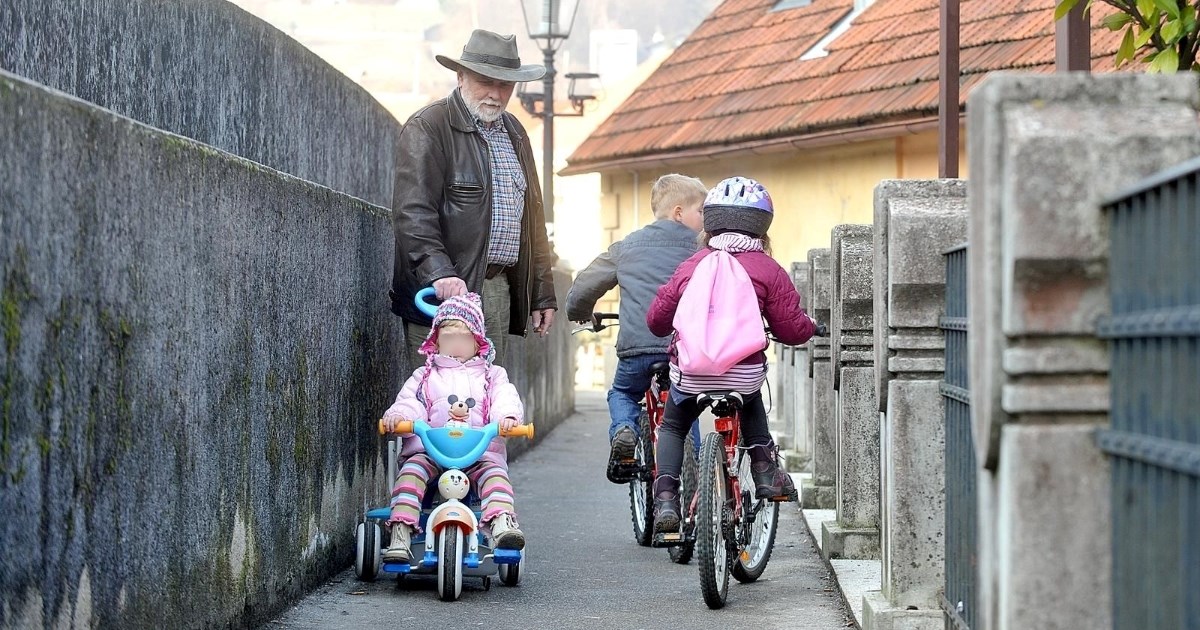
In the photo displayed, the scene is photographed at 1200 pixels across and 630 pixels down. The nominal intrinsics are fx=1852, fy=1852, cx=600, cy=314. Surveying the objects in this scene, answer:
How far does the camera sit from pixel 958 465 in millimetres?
5035

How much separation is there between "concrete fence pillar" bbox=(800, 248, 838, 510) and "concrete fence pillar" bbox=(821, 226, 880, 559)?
143cm

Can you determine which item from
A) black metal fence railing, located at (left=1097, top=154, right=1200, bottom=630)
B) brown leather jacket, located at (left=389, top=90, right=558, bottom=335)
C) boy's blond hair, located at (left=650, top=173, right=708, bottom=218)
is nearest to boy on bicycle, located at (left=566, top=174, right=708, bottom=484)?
boy's blond hair, located at (left=650, top=173, right=708, bottom=218)

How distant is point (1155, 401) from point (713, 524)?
143 inches

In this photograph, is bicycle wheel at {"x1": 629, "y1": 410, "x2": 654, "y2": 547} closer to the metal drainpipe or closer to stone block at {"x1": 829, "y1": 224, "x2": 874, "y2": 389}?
stone block at {"x1": 829, "y1": 224, "x2": 874, "y2": 389}

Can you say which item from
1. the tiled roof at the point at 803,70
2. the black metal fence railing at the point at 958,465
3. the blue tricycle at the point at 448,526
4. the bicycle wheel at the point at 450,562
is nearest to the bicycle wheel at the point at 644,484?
the blue tricycle at the point at 448,526

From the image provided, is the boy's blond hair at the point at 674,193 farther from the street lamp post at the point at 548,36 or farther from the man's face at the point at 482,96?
the street lamp post at the point at 548,36

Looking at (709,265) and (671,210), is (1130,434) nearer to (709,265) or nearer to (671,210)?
(709,265)

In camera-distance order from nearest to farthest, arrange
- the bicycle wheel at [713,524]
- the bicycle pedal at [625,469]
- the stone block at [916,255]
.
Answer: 1. the stone block at [916,255]
2. the bicycle wheel at [713,524]
3. the bicycle pedal at [625,469]

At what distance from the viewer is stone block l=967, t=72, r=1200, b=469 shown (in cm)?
334

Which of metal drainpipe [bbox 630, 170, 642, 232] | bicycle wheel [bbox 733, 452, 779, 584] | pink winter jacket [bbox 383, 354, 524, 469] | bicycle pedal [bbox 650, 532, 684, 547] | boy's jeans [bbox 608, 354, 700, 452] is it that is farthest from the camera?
metal drainpipe [bbox 630, 170, 642, 232]

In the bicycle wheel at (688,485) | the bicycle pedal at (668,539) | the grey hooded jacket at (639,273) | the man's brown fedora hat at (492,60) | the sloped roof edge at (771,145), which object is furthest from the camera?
the sloped roof edge at (771,145)

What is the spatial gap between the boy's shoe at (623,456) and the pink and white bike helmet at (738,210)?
154 centimetres

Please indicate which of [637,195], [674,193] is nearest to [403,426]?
[674,193]

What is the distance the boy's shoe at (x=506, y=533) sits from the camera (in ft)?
21.9
